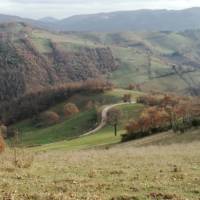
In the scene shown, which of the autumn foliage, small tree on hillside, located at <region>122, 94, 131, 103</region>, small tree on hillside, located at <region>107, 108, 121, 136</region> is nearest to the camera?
the autumn foliage

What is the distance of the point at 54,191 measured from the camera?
14828 mm

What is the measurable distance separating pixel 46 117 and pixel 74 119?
3900cm

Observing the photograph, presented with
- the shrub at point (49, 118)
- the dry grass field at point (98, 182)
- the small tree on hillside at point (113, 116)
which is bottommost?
the shrub at point (49, 118)

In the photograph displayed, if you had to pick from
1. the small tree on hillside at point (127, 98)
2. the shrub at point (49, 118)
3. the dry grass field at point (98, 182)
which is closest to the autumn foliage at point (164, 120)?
the small tree on hillside at point (127, 98)

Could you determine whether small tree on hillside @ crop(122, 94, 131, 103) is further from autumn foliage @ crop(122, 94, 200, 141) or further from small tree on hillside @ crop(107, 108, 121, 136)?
small tree on hillside @ crop(107, 108, 121, 136)

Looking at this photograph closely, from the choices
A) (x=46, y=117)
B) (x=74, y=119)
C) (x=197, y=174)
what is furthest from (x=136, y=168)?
(x=46, y=117)

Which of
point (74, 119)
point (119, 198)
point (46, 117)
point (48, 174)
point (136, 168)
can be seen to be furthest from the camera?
point (46, 117)

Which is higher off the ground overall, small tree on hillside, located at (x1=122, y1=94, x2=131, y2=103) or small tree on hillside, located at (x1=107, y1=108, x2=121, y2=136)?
small tree on hillside, located at (x1=107, y1=108, x2=121, y2=136)

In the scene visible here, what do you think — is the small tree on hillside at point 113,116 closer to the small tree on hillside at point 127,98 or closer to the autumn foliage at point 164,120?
the autumn foliage at point 164,120

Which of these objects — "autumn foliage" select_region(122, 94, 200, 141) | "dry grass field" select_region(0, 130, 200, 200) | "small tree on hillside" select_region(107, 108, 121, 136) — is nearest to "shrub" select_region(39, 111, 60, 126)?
"small tree on hillside" select_region(107, 108, 121, 136)

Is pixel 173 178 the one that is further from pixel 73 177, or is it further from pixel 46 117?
pixel 46 117

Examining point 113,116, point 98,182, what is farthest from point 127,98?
point 98,182

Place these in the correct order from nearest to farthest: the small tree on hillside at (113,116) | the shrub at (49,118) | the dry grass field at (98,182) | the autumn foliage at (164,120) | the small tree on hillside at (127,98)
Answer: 1. the dry grass field at (98,182)
2. the autumn foliage at (164,120)
3. the small tree on hillside at (113,116)
4. the shrub at (49,118)
5. the small tree on hillside at (127,98)

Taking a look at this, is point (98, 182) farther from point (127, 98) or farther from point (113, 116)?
point (127, 98)
